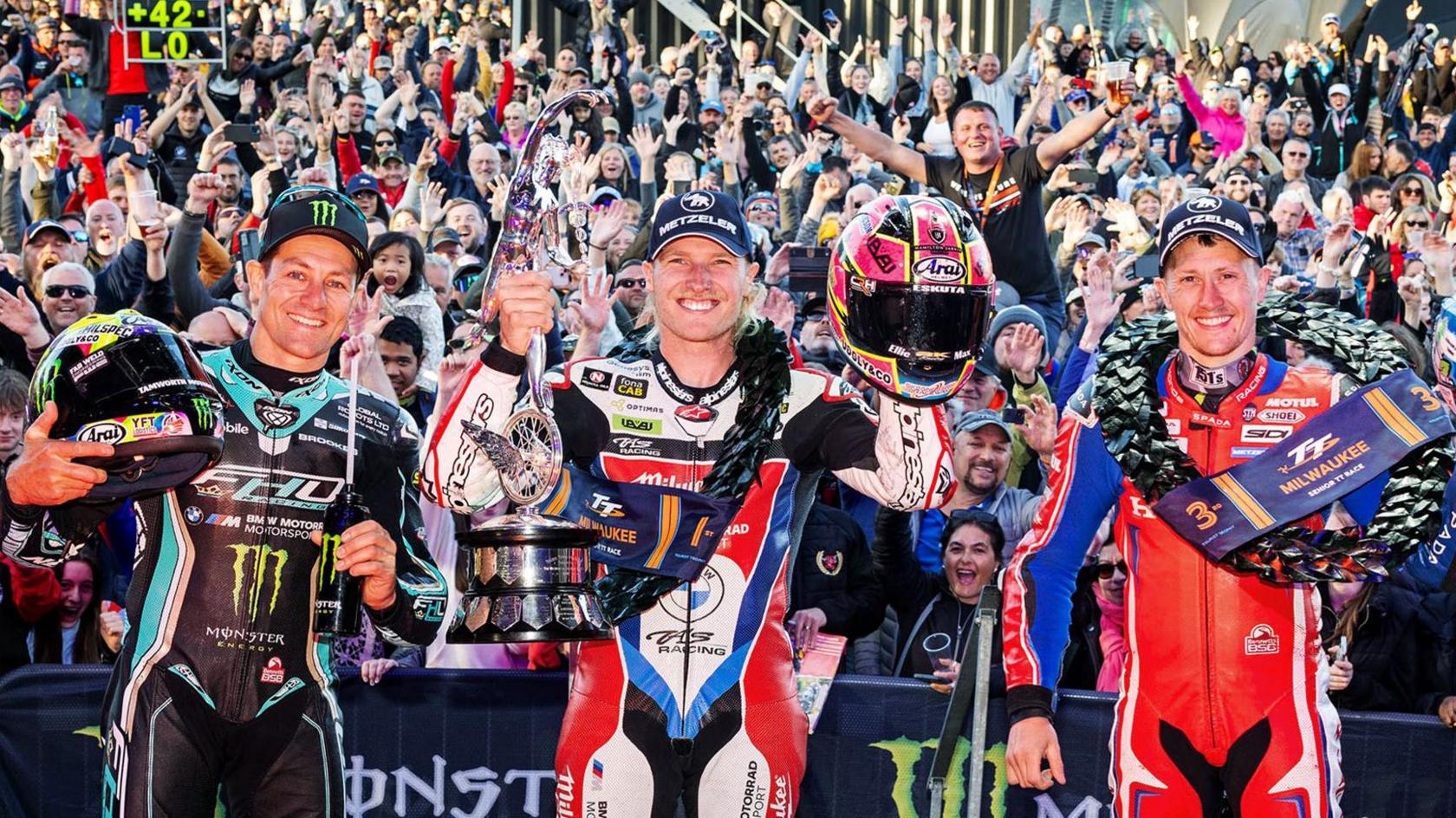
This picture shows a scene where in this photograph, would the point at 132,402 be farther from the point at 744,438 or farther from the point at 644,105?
the point at 644,105

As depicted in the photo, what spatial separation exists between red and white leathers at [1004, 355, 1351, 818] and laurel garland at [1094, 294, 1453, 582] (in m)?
0.08

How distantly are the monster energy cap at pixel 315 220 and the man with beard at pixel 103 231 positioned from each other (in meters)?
7.18

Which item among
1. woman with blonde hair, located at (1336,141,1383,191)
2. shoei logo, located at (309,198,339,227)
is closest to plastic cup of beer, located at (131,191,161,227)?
shoei logo, located at (309,198,339,227)

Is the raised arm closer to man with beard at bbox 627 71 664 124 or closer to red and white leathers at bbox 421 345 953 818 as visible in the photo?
red and white leathers at bbox 421 345 953 818

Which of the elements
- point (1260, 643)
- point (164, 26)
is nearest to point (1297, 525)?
point (1260, 643)

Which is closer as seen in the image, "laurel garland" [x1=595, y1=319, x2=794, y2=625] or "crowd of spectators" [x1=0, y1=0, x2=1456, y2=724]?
"laurel garland" [x1=595, y1=319, x2=794, y2=625]

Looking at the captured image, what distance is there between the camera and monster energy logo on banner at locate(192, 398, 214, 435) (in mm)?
3910

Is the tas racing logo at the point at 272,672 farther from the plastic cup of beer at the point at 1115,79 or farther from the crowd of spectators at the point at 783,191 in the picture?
the plastic cup of beer at the point at 1115,79

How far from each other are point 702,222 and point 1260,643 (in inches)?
73.5

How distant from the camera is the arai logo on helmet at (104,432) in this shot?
3844 millimetres

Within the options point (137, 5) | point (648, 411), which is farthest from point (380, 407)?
point (137, 5)

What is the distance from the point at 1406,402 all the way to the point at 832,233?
6.44 metres

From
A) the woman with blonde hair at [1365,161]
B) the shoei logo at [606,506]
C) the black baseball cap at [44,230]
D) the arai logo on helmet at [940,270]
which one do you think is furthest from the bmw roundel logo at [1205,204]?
the woman with blonde hair at [1365,161]

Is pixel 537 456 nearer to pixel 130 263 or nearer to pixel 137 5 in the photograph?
pixel 130 263
